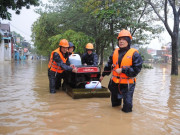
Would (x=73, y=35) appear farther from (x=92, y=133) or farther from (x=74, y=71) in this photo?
(x=92, y=133)

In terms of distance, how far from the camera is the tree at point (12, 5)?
10370 mm

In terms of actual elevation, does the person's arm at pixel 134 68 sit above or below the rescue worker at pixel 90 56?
below

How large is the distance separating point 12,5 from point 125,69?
28.6 ft

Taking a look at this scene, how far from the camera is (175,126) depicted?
401 cm

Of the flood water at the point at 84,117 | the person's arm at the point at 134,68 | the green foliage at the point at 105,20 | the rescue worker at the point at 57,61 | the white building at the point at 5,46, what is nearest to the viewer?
the flood water at the point at 84,117

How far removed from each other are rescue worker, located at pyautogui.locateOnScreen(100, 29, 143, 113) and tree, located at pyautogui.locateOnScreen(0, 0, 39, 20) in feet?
24.7

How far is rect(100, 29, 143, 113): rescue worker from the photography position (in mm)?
4652

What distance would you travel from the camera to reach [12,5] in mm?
11008

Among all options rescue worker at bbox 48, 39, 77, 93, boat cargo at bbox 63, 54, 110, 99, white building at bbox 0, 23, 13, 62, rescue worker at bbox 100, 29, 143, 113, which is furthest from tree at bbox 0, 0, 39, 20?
white building at bbox 0, 23, 13, 62

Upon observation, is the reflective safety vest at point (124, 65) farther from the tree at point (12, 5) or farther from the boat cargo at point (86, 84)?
the tree at point (12, 5)

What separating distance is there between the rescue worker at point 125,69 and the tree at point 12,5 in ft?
24.7

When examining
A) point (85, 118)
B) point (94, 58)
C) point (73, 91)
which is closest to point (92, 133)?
point (85, 118)

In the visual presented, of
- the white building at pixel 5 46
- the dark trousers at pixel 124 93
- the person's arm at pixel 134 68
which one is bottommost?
the dark trousers at pixel 124 93

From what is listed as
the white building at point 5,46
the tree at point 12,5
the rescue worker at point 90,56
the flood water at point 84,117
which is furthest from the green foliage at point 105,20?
the white building at point 5,46
